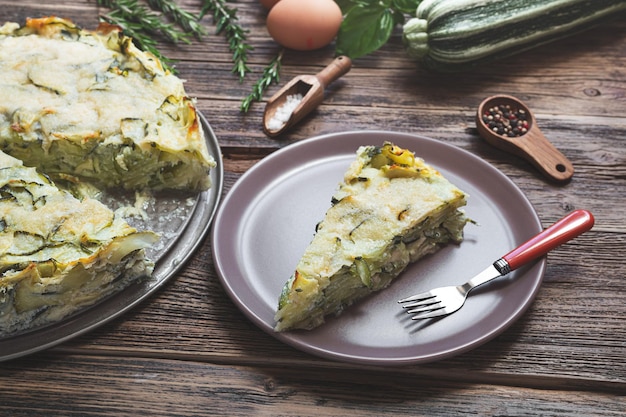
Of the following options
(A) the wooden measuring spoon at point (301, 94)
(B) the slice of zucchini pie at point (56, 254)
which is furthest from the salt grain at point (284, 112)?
(B) the slice of zucchini pie at point (56, 254)

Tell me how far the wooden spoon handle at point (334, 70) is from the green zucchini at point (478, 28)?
38cm

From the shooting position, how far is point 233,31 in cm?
432

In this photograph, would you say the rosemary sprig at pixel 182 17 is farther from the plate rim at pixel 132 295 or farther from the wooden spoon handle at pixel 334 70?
the plate rim at pixel 132 295

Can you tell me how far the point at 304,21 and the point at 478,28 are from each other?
0.97 meters

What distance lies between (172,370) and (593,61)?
10.2 feet

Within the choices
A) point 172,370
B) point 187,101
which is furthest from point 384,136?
point 172,370

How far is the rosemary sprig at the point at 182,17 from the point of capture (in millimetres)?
4340

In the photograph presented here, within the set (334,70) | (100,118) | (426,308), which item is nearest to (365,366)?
(426,308)

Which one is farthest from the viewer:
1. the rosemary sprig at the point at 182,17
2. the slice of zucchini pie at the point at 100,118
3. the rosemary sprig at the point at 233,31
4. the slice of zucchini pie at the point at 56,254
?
the rosemary sprig at the point at 182,17

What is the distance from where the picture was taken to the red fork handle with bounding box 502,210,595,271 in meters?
2.90

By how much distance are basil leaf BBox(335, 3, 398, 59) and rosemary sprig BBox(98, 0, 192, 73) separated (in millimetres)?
947

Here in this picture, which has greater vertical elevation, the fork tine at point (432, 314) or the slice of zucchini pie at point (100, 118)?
the slice of zucchini pie at point (100, 118)

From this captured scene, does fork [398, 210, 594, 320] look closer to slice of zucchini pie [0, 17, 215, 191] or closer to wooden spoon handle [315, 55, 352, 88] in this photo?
slice of zucchini pie [0, 17, 215, 191]

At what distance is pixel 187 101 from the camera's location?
3.37 meters
